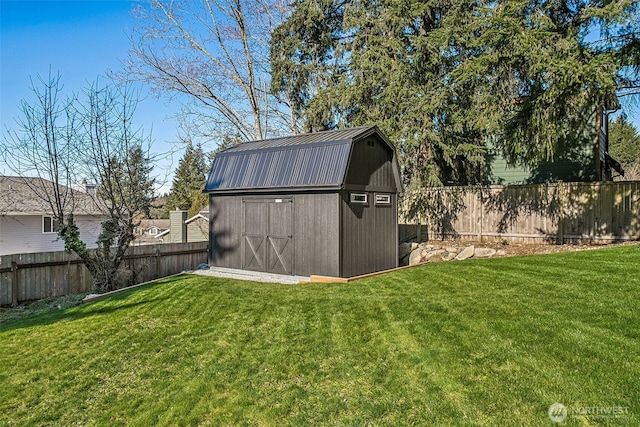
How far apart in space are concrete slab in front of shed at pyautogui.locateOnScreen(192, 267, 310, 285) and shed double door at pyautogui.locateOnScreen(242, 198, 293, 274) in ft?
0.49

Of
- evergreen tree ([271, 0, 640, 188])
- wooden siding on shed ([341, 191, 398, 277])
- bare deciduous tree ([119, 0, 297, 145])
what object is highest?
bare deciduous tree ([119, 0, 297, 145])

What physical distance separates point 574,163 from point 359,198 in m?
8.44

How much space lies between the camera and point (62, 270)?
9328 mm

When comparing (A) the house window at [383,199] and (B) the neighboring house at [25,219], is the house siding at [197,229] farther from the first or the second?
(A) the house window at [383,199]

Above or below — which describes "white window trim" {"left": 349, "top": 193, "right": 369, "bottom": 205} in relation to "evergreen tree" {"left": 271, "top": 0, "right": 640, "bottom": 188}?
below

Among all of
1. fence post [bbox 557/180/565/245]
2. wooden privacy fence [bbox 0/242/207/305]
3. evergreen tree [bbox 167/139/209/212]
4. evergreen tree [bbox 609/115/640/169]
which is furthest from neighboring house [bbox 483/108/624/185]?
evergreen tree [bbox 167/139/209/212]

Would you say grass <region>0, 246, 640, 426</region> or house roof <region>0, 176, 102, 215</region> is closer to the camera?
grass <region>0, 246, 640, 426</region>

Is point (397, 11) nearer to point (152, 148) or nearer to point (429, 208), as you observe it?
point (429, 208)

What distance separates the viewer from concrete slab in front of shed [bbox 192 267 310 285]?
8.45 metres

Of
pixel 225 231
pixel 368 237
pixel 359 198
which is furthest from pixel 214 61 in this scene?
pixel 368 237

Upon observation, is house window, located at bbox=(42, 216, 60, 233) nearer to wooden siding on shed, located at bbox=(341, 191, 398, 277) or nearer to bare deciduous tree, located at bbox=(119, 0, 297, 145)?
bare deciduous tree, located at bbox=(119, 0, 297, 145)

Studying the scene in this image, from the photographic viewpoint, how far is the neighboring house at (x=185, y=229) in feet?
49.9

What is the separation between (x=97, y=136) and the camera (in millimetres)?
9766

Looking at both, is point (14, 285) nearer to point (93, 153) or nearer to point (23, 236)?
point (93, 153)
